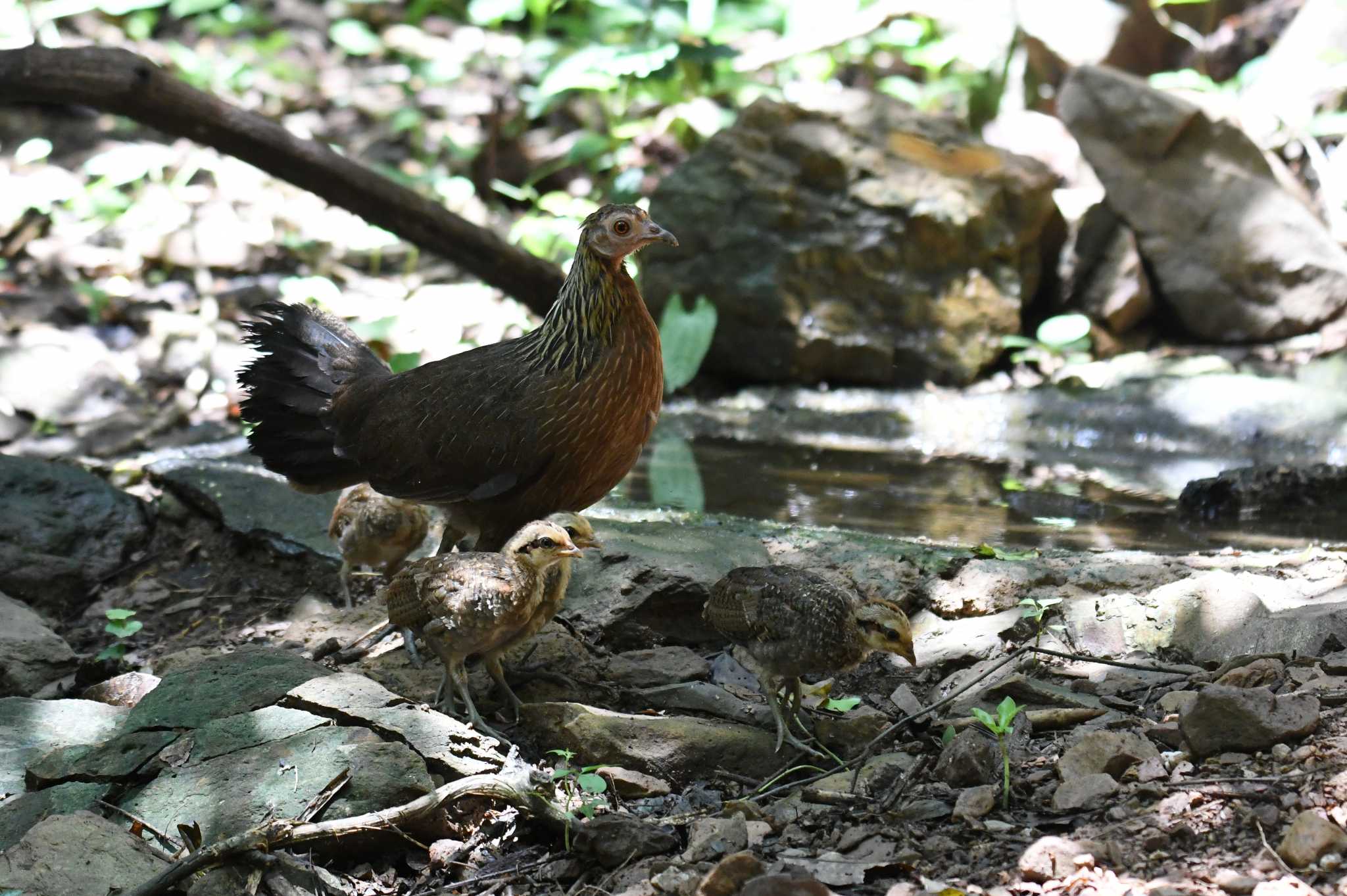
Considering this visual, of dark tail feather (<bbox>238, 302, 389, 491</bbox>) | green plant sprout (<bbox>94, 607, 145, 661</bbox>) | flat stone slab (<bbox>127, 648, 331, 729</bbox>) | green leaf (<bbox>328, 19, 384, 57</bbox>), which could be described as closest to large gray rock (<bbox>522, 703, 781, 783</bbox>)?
flat stone slab (<bbox>127, 648, 331, 729</bbox>)

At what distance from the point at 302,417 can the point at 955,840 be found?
3493 mm

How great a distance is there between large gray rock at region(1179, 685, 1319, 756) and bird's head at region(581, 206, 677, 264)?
8.91 ft

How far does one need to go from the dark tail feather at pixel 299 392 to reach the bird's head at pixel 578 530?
3.91 ft

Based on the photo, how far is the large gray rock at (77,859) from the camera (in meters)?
3.62

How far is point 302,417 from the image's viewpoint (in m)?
5.93

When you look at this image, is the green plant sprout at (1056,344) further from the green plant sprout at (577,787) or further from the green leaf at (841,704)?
the green plant sprout at (577,787)

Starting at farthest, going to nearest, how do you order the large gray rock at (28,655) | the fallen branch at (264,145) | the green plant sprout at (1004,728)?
the fallen branch at (264,145) < the large gray rock at (28,655) < the green plant sprout at (1004,728)

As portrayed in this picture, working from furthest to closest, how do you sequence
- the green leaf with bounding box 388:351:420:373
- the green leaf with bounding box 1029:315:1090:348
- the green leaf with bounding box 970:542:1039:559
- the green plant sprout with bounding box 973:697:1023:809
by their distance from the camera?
1. the green leaf with bounding box 1029:315:1090:348
2. the green leaf with bounding box 388:351:420:373
3. the green leaf with bounding box 970:542:1039:559
4. the green plant sprout with bounding box 973:697:1023:809

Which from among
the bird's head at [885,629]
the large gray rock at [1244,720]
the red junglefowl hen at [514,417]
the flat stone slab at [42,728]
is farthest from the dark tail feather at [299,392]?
the large gray rock at [1244,720]

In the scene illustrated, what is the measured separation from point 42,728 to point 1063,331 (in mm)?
7448

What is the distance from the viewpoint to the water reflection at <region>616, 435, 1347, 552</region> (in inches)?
254

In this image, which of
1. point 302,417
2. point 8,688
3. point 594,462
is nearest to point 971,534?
point 594,462

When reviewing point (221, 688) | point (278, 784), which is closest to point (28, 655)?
point (221, 688)

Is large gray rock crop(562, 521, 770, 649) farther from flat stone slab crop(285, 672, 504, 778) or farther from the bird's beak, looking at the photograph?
the bird's beak
